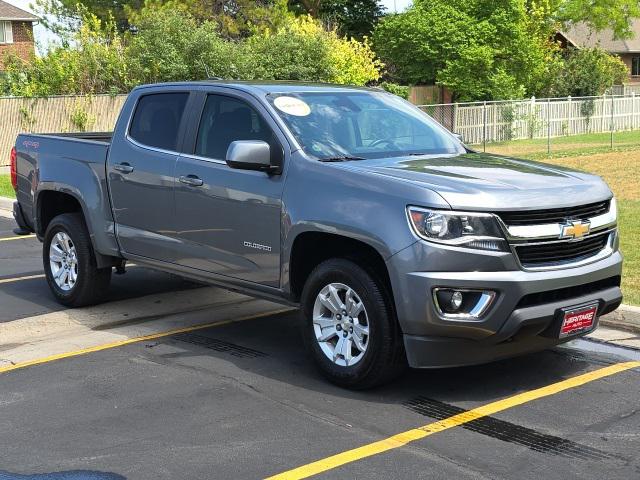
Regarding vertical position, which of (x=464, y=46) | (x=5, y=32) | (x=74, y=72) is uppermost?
(x=5, y=32)

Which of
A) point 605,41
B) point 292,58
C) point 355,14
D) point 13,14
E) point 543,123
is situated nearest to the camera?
point 292,58

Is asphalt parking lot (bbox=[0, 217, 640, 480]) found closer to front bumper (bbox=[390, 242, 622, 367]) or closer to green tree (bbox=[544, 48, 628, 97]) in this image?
front bumper (bbox=[390, 242, 622, 367])

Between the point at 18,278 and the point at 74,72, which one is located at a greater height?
the point at 74,72

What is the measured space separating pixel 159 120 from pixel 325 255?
83.1 inches

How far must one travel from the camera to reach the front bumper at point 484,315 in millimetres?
5246

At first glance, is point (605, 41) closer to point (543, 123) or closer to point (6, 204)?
point (543, 123)

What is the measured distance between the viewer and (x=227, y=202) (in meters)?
6.49

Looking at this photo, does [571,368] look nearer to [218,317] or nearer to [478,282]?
[478,282]

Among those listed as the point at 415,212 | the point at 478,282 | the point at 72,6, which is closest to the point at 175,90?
the point at 415,212

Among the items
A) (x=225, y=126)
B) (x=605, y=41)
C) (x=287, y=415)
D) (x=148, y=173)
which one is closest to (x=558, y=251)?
(x=287, y=415)

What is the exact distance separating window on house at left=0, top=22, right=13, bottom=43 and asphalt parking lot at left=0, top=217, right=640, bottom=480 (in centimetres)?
4528

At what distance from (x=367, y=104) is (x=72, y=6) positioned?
41345 mm

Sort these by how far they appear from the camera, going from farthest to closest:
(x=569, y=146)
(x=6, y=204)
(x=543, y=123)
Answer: (x=543, y=123) → (x=569, y=146) → (x=6, y=204)

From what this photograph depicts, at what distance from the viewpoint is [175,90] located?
7340mm
